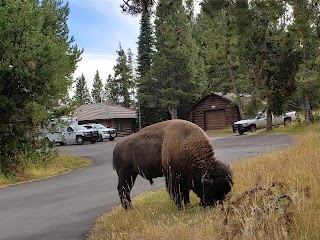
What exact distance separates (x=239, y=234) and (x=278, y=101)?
103 ft

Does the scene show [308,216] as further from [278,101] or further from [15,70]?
[278,101]

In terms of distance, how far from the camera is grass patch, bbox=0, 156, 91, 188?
18.9 m

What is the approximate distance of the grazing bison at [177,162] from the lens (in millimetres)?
7027

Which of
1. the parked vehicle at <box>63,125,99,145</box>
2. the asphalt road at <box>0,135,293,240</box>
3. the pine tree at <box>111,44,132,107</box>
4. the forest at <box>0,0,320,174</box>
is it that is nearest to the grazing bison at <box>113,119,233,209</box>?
the asphalt road at <box>0,135,293,240</box>

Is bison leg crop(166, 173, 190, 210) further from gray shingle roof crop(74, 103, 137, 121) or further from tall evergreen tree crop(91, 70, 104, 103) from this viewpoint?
tall evergreen tree crop(91, 70, 104, 103)

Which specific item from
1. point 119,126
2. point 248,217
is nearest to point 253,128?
point 119,126

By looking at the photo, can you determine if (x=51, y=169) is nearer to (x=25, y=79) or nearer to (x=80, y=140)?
(x=25, y=79)

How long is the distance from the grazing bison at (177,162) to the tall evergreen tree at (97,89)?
403ft

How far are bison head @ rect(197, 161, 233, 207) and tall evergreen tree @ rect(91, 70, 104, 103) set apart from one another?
124386 mm

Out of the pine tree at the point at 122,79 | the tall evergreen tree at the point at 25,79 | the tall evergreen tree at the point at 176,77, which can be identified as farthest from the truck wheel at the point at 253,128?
the pine tree at the point at 122,79

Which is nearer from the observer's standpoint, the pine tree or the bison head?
the bison head

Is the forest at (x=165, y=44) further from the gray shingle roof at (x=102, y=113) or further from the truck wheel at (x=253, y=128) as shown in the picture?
the gray shingle roof at (x=102, y=113)

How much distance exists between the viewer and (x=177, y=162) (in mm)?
7426

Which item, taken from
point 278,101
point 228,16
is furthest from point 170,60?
point 228,16
